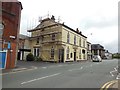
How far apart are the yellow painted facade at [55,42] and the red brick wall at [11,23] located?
16.8m

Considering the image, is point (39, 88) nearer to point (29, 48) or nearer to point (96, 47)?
point (29, 48)

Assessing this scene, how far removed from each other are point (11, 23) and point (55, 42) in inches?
728

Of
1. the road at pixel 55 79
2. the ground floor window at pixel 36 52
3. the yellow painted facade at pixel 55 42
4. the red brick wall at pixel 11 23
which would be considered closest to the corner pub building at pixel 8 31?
the red brick wall at pixel 11 23

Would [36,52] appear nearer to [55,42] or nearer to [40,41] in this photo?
[40,41]

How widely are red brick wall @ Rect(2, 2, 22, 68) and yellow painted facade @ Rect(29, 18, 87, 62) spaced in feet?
55.3

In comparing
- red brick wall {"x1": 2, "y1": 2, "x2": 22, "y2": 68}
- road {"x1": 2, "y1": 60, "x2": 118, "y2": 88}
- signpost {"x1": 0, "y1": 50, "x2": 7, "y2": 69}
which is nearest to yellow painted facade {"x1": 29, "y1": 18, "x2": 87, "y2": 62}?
red brick wall {"x1": 2, "y1": 2, "x2": 22, "y2": 68}

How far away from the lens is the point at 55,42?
4006 centimetres

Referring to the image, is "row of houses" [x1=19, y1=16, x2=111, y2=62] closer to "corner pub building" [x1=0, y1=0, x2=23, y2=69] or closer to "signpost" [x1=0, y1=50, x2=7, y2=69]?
"corner pub building" [x1=0, y1=0, x2=23, y2=69]

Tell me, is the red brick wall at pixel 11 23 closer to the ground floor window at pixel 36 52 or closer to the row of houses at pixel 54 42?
the row of houses at pixel 54 42

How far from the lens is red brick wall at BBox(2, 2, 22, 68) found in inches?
844

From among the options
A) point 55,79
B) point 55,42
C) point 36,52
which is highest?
point 55,42

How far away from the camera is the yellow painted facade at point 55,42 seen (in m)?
39.5

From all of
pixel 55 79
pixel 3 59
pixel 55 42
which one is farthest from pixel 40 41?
pixel 55 79

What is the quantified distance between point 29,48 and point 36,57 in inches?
251
